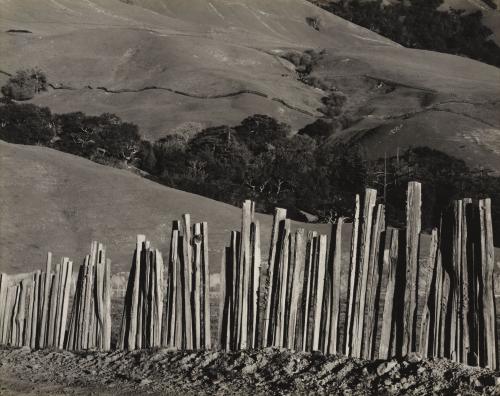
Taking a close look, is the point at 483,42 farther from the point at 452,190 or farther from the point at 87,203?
the point at 87,203

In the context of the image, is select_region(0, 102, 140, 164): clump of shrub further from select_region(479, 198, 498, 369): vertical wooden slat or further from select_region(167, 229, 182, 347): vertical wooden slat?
select_region(479, 198, 498, 369): vertical wooden slat

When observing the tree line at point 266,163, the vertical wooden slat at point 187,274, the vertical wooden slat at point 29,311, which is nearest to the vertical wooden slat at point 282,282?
the vertical wooden slat at point 187,274

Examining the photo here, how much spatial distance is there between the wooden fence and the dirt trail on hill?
0.21 metres

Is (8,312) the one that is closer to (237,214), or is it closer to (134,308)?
(134,308)

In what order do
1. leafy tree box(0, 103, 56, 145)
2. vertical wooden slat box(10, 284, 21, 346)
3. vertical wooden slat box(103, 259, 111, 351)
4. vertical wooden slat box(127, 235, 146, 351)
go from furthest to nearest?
1. leafy tree box(0, 103, 56, 145)
2. vertical wooden slat box(10, 284, 21, 346)
3. vertical wooden slat box(103, 259, 111, 351)
4. vertical wooden slat box(127, 235, 146, 351)

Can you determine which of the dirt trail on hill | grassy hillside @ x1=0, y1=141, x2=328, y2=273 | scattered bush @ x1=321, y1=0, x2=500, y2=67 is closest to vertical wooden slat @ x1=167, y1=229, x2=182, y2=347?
the dirt trail on hill

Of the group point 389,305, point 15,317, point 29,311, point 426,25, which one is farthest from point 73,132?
point 426,25

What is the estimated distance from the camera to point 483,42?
113562 millimetres

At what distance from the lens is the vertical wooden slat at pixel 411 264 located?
221 inches

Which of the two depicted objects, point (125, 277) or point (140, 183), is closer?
point (125, 277)

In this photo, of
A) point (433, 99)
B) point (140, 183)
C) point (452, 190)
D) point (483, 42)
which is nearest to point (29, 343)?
point (140, 183)

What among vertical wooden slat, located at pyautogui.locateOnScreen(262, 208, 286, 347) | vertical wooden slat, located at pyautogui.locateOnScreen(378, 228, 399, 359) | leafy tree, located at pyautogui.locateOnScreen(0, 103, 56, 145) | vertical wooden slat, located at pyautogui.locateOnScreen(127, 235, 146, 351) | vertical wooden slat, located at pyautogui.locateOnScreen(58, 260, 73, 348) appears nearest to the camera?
vertical wooden slat, located at pyautogui.locateOnScreen(378, 228, 399, 359)

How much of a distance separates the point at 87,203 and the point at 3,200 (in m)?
2.09

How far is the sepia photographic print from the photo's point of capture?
5.65m
